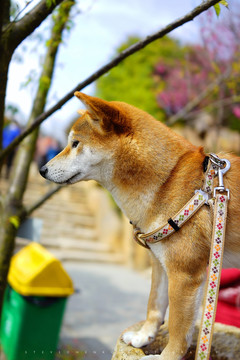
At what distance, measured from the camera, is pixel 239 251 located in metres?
1.77

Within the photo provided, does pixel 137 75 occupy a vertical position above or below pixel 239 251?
above

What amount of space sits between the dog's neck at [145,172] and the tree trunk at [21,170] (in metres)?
1.30

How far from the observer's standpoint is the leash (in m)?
1.59

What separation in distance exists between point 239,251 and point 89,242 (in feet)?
31.9

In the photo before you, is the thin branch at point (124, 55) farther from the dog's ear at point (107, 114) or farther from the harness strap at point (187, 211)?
the harness strap at point (187, 211)

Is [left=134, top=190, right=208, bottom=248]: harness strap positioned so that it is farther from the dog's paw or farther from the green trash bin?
the green trash bin

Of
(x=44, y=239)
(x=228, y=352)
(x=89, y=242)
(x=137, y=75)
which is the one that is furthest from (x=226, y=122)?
(x=228, y=352)

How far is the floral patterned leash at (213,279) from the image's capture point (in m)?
1.58

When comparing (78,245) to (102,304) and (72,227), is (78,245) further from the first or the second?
(102,304)

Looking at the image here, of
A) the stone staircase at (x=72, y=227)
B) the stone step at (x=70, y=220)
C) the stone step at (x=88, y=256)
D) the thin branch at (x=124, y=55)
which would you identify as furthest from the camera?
the stone step at (x=70, y=220)

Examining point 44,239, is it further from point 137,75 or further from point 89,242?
point 137,75

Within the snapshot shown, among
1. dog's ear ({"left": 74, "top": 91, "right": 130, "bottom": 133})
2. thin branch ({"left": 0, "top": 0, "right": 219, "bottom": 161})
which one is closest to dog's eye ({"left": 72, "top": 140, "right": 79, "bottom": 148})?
dog's ear ({"left": 74, "top": 91, "right": 130, "bottom": 133})

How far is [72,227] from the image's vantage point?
38.7 feet

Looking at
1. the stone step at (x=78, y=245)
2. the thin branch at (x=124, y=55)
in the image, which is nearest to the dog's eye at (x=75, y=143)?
the thin branch at (x=124, y=55)
